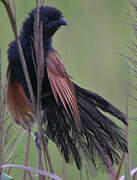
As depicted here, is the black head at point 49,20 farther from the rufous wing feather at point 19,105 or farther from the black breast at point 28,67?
the rufous wing feather at point 19,105

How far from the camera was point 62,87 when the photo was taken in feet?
Answer: 5.31

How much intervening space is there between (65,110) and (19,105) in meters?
0.28

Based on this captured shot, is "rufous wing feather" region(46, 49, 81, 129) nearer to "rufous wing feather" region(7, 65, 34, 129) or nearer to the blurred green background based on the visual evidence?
"rufous wing feather" region(7, 65, 34, 129)

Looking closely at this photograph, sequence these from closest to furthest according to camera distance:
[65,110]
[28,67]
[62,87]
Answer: [62,87], [65,110], [28,67]

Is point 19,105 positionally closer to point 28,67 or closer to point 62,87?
point 28,67

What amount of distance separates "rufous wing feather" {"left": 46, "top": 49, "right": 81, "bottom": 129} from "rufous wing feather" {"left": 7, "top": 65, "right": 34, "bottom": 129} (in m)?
0.23

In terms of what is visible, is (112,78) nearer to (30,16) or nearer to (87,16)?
(87,16)

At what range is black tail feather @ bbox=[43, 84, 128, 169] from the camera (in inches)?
61.0

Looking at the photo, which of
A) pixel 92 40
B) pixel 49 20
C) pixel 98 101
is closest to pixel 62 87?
pixel 98 101

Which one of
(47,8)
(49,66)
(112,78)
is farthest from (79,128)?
(112,78)

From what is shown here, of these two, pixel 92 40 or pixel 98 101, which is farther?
pixel 92 40

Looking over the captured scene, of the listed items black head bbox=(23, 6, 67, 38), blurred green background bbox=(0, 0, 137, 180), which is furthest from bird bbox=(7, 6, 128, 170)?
blurred green background bbox=(0, 0, 137, 180)

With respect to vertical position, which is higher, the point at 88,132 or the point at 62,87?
the point at 62,87

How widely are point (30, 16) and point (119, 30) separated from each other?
1.74 m
